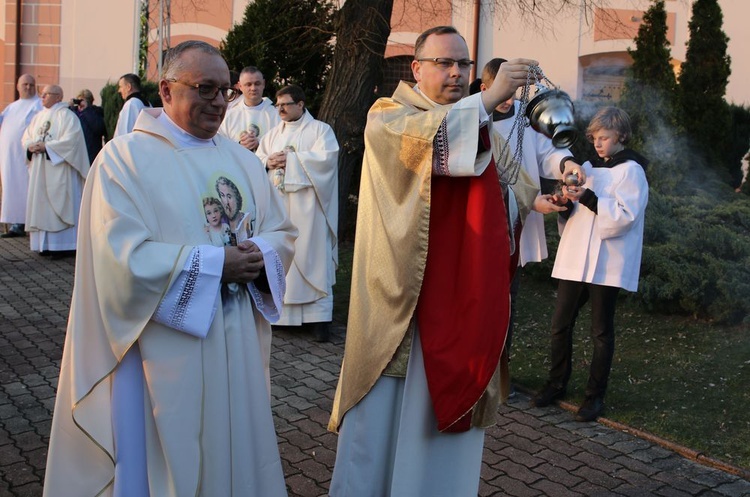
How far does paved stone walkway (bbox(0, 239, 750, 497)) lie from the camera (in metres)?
4.45

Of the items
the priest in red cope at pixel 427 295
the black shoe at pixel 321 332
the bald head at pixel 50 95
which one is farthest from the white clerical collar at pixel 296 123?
the bald head at pixel 50 95

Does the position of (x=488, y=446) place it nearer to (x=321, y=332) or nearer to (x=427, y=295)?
(x=427, y=295)

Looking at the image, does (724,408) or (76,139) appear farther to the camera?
(76,139)

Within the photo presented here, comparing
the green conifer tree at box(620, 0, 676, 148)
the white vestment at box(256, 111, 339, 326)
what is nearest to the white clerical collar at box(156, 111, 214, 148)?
the white vestment at box(256, 111, 339, 326)

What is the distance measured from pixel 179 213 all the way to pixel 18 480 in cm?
206

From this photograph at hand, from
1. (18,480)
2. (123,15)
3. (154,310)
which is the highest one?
(123,15)

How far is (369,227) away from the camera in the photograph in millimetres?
3637

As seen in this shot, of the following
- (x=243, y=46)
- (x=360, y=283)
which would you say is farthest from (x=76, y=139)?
(x=360, y=283)

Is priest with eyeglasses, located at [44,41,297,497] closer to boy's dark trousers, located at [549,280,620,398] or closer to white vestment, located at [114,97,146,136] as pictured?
boy's dark trousers, located at [549,280,620,398]

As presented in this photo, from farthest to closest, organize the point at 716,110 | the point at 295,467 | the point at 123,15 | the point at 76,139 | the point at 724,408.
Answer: the point at 123,15, the point at 716,110, the point at 76,139, the point at 724,408, the point at 295,467

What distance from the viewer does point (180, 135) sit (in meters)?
3.27

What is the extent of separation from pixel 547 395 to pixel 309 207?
9.17 ft

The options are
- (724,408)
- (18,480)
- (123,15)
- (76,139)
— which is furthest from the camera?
(123,15)

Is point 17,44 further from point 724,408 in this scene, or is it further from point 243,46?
point 724,408
